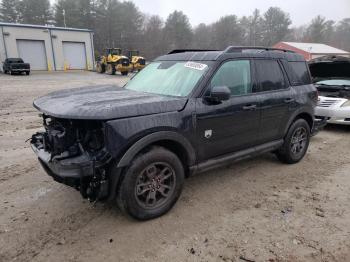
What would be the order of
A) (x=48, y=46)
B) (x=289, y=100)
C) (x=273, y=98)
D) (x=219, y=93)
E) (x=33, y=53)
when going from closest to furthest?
(x=219, y=93) → (x=273, y=98) → (x=289, y=100) → (x=33, y=53) → (x=48, y=46)

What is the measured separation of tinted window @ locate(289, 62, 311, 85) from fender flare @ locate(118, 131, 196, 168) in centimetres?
255

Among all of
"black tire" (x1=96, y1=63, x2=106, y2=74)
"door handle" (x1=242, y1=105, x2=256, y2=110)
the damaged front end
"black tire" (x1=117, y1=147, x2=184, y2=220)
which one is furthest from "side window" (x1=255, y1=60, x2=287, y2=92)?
"black tire" (x1=96, y1=63, x2=106, y2=74)

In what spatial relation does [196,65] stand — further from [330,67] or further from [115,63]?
[115,63]

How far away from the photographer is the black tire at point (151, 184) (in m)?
3.26

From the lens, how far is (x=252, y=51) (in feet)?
15.0

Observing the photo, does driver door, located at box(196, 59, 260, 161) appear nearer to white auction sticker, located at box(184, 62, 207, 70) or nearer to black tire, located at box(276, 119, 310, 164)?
white auction sticker, located at box(184, 62, 207, 70)

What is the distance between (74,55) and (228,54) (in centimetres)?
3748

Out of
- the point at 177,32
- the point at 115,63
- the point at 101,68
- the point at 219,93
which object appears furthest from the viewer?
the point at 177,32

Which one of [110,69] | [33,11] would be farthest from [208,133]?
[33,11]

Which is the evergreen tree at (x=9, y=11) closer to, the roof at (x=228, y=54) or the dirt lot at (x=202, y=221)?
the dirt lot at (x=202, y=221)

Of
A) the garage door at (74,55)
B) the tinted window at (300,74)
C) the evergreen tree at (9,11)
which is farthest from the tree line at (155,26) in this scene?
the tinted window at (300,74)

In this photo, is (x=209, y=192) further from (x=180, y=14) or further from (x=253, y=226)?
(x=180, y=14)

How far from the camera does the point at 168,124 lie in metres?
3.42

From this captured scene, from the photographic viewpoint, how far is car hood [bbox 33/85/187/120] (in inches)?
118
